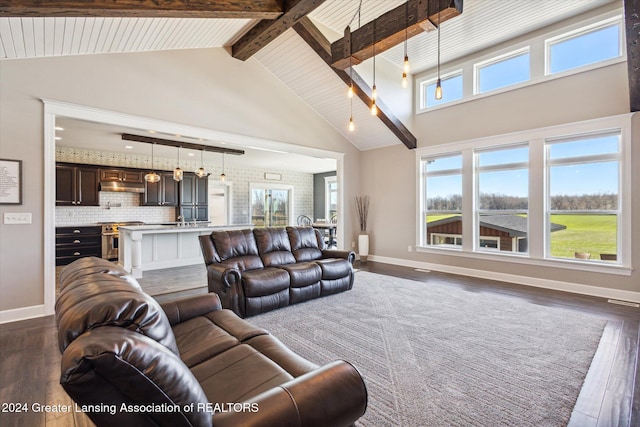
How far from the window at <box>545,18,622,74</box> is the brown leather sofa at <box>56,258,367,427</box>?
5652 millimetres

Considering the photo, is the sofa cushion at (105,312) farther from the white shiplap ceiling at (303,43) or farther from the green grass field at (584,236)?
the green grass field at (584,236)

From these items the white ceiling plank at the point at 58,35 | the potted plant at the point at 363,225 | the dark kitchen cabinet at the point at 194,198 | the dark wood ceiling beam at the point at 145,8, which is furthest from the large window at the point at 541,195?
the dark kitchen cabinet at the point at 194,198

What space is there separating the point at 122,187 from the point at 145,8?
584 cm

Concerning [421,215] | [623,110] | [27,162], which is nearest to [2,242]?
[27,162]

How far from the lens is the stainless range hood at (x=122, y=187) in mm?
7418

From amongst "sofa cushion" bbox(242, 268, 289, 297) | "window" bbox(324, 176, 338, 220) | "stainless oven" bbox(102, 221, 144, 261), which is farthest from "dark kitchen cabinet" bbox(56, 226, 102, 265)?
"window" bbox(324, 176, 338, 220)

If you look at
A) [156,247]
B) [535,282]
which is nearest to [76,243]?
[156,247]

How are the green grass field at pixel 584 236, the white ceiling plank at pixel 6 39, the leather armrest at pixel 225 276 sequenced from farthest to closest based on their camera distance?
1. the green grass field at pixel 584 236
2. the leather armrest at pixel 225 276
3. the white ceiling plank at pixel 6 39

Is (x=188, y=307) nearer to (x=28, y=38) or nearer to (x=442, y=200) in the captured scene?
(x=28, y=38)

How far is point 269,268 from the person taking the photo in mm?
4035

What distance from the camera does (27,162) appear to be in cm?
355

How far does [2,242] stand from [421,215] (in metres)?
6.42

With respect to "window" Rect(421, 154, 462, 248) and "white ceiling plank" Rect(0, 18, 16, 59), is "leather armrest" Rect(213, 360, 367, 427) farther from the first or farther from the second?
"window" Rect(421, 154, 462, 248)

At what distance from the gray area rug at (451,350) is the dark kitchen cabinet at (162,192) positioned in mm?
6065
